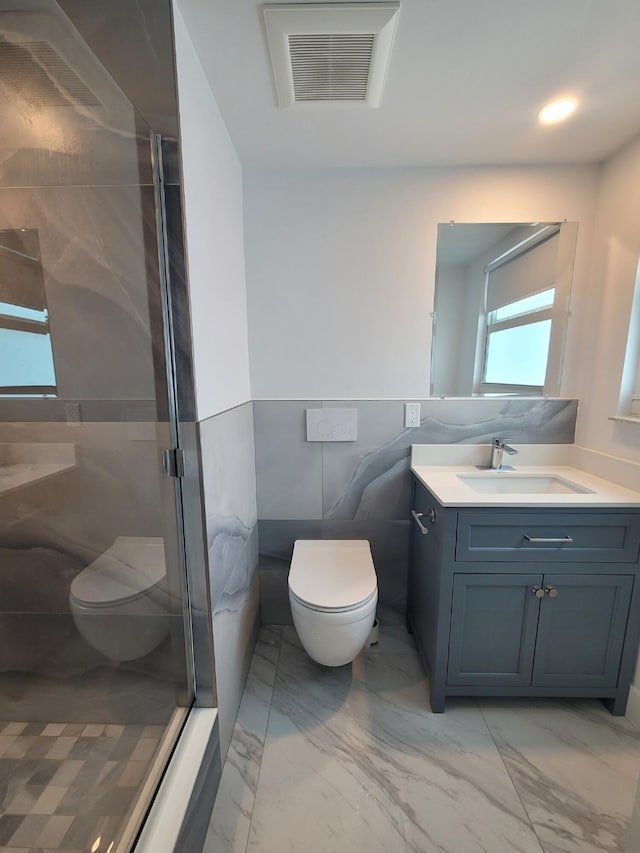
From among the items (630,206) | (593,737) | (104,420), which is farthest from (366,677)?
(630,206)

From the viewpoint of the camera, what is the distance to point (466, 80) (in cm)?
114

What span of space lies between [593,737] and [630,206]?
211 cm

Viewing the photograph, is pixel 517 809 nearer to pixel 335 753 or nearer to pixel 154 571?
pixel 335 753

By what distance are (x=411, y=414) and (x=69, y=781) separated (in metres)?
1.83

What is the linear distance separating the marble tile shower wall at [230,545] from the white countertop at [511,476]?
32.3 inches

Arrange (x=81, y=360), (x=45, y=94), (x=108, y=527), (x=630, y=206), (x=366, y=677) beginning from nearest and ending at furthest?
(x=45, y=94) < (x=81, y=360) < (x=108, y=527) < (x=630, y=206) < (x=366, y=677)

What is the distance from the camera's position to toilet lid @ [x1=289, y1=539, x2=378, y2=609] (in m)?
1.36

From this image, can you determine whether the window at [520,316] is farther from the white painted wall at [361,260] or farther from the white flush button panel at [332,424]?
the white flush button panel at [332,424]

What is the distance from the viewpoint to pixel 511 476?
1668 millimetres

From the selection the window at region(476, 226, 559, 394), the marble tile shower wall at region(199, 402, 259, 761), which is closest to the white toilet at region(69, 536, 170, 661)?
the marble tile shower wall at region(199, 402, 259, 761)

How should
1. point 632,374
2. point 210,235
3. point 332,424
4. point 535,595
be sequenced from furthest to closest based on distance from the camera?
point 332,424, point 632,374, point 535,595, point 210,235

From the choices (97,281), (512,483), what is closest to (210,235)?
(97,281)

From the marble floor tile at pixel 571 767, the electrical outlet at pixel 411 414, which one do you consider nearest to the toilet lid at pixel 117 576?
the electrical outlet at pixel 411 414

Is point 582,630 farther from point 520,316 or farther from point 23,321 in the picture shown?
point 23,321
